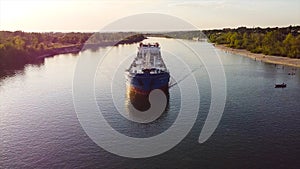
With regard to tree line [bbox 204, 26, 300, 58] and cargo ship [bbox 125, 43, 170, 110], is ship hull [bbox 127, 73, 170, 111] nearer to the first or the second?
cargo ship [bbox 125, 43, 170, 110]

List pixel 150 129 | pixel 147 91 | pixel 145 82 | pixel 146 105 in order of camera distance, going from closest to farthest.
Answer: pixel 150 129 → pixel 146 105 → pixel 145 82 → pixel 147 91

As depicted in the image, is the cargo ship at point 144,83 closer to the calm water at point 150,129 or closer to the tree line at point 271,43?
the calm water at point 150,129

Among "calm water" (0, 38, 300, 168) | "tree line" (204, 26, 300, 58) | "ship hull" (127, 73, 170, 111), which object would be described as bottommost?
"calm water" (0, 38, 300, 168)

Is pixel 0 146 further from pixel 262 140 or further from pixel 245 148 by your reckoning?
pixel 262 140

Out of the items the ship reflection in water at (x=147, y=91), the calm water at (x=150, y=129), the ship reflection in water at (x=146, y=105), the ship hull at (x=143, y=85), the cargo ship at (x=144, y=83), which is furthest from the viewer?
the ship hull at (x=143, y=85)

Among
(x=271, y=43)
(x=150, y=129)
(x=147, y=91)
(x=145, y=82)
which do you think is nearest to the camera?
(x=150, y=129)

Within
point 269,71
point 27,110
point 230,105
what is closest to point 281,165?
point 230,105

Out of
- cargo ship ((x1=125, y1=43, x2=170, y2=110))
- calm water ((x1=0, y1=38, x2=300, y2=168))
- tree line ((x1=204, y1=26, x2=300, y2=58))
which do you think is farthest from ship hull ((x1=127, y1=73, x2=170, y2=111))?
tree line ((x1=204, y1=26, x2=300, y2=58))

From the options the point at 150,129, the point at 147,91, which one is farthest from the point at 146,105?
the point at 150,129

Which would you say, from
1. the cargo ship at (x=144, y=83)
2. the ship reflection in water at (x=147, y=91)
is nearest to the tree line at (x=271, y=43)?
the ship reflection in water at (x=147, y=91)

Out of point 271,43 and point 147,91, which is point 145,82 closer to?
point 147,91
